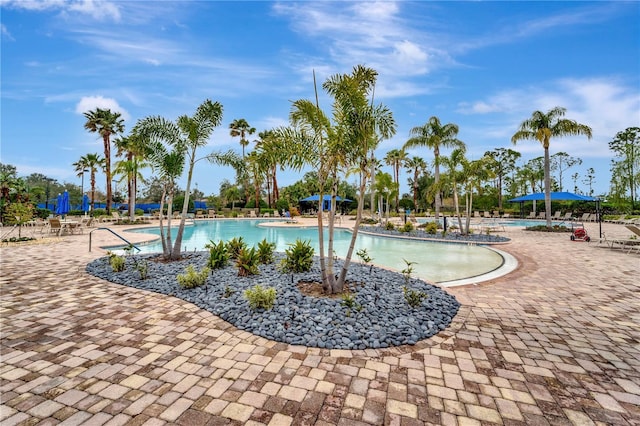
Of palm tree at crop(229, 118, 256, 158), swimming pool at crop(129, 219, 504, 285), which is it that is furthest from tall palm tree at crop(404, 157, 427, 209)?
swimming pool at crop(129, 219, 504, 285)

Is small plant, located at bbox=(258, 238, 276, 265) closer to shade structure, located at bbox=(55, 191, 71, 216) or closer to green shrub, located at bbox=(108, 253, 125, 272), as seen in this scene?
green shrub, located at bbox=(108, 253, 125, 272)

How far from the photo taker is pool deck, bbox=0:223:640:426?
2291 millimetres

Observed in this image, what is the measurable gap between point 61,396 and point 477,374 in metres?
3.70

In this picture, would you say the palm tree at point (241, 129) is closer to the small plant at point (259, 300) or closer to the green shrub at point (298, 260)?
the green shrub at point (298, 260)

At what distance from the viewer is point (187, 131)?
315 inches

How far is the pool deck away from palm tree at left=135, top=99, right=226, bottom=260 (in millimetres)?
3947

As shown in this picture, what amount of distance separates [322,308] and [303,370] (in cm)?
153

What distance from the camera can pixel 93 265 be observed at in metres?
7.55

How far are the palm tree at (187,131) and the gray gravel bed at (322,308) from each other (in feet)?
8.91

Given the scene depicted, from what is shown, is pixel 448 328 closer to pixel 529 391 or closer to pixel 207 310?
pixel 529 391

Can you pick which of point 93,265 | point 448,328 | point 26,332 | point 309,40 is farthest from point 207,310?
point 309,40

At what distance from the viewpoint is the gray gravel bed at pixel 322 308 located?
363cm

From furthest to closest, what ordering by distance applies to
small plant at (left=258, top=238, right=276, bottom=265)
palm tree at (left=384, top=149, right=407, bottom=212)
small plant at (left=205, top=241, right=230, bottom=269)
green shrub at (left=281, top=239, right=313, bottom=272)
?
palm tree at (left=384, top=149, right=407, bottom=212) < small plant at (left=258, top=238, right=276, bottom=265) < small plant at (left=205, top=241, right=230, bottom=269) < green shrub at (left=281, top=239, right=313, bottom=272)

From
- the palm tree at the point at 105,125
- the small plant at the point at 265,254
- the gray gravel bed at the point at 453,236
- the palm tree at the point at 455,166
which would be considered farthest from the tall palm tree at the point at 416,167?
the small plant at the point at 265,254
